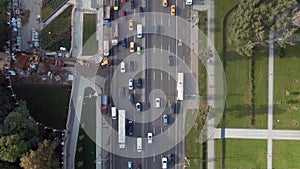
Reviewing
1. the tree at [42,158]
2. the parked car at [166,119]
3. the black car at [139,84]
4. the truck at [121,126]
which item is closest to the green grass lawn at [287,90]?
the parked car at [166,119]

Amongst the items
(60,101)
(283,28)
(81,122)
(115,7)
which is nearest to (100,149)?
(81,122)

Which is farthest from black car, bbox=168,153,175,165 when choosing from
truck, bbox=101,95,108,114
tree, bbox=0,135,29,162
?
tree, bbox=0,135,29,162

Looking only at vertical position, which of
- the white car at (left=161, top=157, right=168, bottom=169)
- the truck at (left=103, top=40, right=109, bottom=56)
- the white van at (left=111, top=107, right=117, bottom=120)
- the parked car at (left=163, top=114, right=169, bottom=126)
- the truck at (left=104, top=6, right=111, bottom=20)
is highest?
the truck at (left=104, top=6, right=111, bottom=20)

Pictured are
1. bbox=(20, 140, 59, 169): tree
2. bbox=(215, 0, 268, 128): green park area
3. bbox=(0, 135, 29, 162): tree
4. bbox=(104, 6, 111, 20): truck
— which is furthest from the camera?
bbox=(104, 6, 111, 20): truck

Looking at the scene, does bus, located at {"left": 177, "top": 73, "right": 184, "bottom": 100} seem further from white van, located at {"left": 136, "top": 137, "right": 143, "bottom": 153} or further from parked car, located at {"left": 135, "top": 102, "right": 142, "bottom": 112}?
white van, located at {"left": 136, "top": 137, "right": 143, "bottom": 153}

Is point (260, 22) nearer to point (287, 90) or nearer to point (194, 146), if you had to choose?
point (287, 90)
